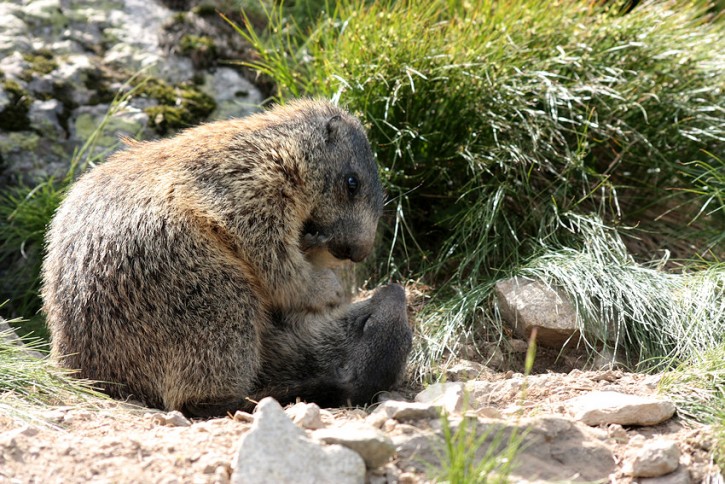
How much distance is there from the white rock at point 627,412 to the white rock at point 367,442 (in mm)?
1166

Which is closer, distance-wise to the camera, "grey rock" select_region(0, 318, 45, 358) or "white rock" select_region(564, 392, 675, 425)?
"white rock" select_region(564, 392, 675, 425)

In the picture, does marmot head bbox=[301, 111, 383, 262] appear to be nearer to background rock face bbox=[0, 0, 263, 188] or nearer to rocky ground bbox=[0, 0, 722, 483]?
rocky ground bbox=[0, 0, 722, 483]

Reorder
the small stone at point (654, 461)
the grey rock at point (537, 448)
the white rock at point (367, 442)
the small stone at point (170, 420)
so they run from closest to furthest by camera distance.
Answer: the white rock at point (367, 442)
the grey rock at point (537, 448)
the small stone at point (654, 461)
the small stone at point (170, 420)

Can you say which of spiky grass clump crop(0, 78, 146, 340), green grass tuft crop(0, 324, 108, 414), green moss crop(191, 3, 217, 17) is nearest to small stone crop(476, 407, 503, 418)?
green grass tuft crop(0, 324, 108, 414)

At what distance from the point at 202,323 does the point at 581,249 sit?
273 centimetres

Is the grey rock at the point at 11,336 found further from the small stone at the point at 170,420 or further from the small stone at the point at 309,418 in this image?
the small stone at the point at 309,418

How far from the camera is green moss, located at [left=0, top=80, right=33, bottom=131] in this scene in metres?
6.42

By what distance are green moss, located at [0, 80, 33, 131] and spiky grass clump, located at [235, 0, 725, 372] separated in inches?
77.9

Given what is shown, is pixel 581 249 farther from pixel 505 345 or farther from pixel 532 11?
pixel 532 11

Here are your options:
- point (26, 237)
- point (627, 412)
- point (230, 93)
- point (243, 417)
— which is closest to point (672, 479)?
point (627, 412)

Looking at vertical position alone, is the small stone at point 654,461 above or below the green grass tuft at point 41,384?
above

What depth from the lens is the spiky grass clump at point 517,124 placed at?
5.69 meters

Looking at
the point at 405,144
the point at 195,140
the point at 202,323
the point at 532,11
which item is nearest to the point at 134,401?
the point at 202,323

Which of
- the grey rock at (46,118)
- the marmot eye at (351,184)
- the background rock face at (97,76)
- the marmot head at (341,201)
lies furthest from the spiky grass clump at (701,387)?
the grey rock at (46,118)
